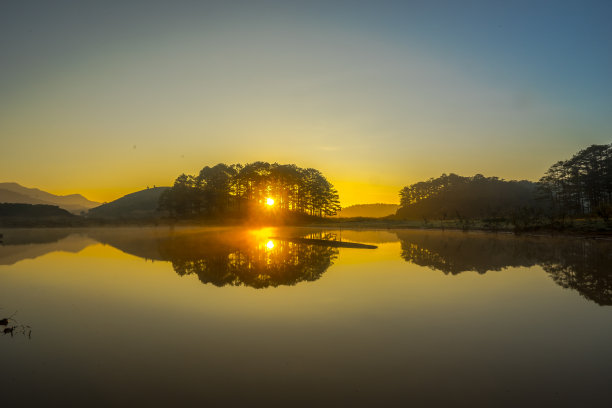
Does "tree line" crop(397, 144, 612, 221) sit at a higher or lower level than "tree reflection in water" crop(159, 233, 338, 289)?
higher

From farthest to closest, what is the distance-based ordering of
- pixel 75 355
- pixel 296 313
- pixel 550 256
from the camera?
pixel 550 256
pixel 296 313
pixel 75 355

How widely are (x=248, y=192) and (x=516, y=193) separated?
109 metres

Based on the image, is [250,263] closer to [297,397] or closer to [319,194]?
[297,397]

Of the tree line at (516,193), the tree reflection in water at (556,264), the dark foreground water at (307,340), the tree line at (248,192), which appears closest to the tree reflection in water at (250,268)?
the dark foreground water at (307,340)

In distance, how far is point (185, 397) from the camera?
5.32 metres

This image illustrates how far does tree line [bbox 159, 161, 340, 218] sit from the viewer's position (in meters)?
90.8

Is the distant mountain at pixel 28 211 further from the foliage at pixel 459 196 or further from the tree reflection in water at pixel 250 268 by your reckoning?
the foliage at pixel 459 196

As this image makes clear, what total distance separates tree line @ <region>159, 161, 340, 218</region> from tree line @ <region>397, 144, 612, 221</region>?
1595 inches

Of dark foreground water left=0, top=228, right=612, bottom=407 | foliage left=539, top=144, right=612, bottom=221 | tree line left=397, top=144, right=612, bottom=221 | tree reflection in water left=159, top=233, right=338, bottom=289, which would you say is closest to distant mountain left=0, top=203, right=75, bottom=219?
tree reflection in water left=159, top=233, right=338, bottom=289

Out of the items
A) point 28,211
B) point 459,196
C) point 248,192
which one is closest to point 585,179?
point 459,196

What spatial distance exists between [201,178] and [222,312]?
94703mm

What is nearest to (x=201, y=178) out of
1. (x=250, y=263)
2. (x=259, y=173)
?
(x=259, y=173)

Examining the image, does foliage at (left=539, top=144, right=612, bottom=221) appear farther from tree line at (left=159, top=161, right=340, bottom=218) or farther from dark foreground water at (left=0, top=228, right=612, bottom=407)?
dark foreground water at (left=0, top=228, right=612, bottom=407)

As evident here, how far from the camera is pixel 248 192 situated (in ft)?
323
